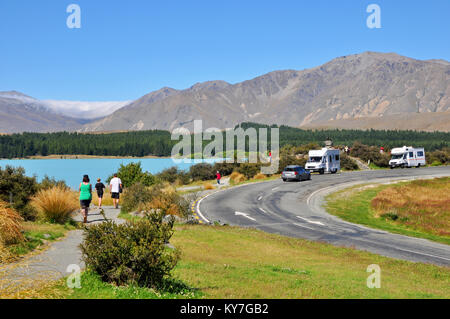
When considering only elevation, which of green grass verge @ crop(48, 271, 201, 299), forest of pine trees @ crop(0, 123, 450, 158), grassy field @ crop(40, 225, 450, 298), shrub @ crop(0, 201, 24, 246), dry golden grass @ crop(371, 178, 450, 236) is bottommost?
dry golden grass @ crop(371, 178, 450, 236)

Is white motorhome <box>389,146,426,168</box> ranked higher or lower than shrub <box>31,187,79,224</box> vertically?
higher

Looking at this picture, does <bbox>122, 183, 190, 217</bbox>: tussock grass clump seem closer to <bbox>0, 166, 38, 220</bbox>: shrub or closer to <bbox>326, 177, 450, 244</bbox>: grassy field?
<bbox>0, 166, 38, 220</bbox>: shrub

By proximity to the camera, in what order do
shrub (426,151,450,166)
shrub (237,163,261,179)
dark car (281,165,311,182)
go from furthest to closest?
shrub (426,151,450,166) → shrub (237,163,261,179) → dark car (281,165,311,182)

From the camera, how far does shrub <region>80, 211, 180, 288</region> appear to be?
7.34 meters

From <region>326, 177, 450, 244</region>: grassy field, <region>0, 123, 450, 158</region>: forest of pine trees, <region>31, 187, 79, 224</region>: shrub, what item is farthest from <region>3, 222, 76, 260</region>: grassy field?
<region>0, 123, 450, 158</region>: forest of pine trees

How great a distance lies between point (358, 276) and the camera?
11.0 meters

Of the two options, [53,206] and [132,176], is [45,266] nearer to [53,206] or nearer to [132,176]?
[53,206]

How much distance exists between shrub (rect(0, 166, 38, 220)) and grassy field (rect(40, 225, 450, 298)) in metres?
6.12

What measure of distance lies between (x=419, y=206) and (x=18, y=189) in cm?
2825

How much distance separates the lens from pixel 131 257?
7316 mm

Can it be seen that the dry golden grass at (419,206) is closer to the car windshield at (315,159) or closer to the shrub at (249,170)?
the car windshield at (315,159)

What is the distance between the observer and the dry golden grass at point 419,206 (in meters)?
28.0

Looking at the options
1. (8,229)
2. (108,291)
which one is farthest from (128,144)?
(108,291)

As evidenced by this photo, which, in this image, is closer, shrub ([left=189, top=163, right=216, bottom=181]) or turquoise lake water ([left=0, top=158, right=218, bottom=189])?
shrub ([left=189, top=163, right=216, bottom=181])
